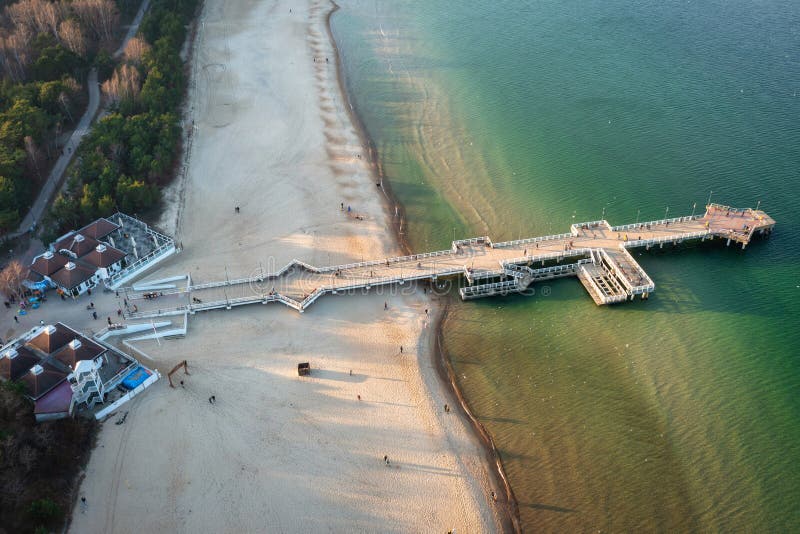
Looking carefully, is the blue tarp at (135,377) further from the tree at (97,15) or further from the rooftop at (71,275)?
the tree at (97,15)

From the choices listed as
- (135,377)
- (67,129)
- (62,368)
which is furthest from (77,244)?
(67,129)

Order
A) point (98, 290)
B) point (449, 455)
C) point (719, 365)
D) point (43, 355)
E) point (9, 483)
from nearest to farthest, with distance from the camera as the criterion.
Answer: point (9, 483) → point (449, 455) → point (43, 355) → point (719, 365) → point (98, 290)

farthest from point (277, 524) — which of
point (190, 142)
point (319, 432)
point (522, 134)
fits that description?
point (522, 134)

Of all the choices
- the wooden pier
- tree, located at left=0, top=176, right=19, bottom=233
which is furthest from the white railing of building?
tree, located at left=0, top=176, right=19, bottom=233

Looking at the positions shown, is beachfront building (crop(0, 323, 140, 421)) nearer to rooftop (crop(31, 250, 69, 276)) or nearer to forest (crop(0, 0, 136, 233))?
rooftop (crop(31, 250, 69, 276))

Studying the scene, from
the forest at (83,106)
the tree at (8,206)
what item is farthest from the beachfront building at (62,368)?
the forest at (83,106)

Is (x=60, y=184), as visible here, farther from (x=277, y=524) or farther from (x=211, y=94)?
(x=277, y=524)
